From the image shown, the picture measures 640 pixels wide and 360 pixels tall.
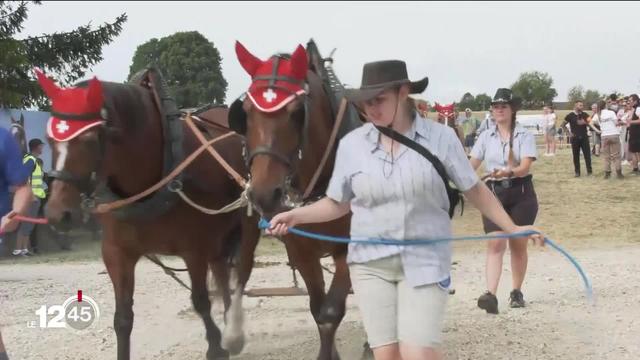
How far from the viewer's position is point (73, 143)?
329 cm

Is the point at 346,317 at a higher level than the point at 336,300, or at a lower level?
lower

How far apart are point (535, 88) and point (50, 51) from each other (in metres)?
71.4

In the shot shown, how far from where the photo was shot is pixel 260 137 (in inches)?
121

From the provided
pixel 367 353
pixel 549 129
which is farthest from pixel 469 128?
pixel 367 353

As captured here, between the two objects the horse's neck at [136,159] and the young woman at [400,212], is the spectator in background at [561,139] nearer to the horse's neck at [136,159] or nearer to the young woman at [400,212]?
the horse's neck at [136,159]

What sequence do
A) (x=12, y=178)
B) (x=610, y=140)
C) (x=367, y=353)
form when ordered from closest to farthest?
(x=12, y=178)
(x=367, y=353)
(x=610, y=140)

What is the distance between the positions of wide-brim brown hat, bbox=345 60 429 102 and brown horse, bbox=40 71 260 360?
1.48m

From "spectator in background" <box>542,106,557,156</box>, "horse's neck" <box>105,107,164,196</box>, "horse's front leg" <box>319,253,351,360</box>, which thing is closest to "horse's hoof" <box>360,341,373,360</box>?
"horse's front leg" <box>319,253,351,360</box>

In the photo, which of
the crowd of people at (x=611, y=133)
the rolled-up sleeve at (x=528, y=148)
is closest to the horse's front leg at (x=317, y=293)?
the rolled-up sleeve at (x=528, y=148)

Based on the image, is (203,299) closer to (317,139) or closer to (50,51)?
(317,139)

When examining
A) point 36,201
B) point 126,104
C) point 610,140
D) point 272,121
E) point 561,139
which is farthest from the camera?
point 561,139

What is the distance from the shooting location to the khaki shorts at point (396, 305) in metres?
2.65

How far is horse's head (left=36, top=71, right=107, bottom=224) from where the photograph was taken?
127 inches

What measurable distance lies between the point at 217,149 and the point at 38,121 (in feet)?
22.0
